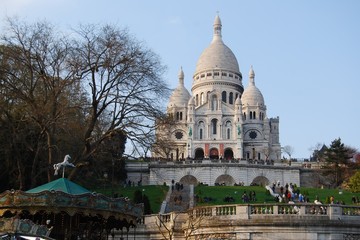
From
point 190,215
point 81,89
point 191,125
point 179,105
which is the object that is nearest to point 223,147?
point 191,125

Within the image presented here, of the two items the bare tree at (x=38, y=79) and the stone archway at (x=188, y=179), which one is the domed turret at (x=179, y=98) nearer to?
the stone archway at (x=188, y=179)

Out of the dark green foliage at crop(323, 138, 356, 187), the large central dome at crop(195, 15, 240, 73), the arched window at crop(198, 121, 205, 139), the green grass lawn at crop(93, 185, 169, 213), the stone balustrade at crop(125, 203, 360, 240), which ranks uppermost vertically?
the large central dome at crop(195, 15, 240, 73)

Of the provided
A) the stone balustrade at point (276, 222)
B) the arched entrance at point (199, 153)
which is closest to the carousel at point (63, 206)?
the stone balustrade at point (276, 222)

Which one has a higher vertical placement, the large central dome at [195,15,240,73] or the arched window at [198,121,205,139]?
the large central dome at [195,15,240,73]

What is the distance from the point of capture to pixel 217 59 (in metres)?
122

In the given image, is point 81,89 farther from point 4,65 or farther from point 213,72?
point 213,72

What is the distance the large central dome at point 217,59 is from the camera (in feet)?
398

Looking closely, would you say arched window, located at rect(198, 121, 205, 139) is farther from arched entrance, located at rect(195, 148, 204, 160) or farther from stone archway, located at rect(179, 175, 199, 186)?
stone archway, located at rect(179, 175, 199, 186)

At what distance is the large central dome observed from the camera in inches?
4779

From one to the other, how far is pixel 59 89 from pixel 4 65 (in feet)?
12.5

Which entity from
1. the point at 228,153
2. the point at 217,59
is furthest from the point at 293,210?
the point at 217,59

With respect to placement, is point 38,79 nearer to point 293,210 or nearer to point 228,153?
point 293,210

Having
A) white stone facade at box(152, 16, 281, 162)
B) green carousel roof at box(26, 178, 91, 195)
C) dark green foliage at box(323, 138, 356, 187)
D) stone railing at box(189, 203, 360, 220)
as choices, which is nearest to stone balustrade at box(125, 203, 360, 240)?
stone railing at box(189, 203, 360, 220)

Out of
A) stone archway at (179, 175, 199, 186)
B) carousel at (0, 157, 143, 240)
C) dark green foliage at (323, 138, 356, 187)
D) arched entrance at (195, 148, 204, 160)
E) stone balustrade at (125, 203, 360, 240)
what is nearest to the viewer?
carousel at (0, 157, 143, 240)
